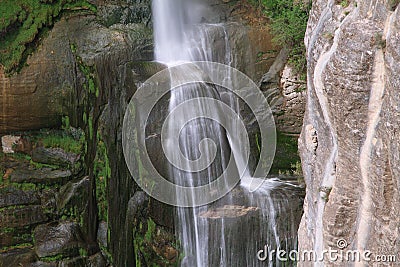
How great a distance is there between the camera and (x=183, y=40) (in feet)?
31.2

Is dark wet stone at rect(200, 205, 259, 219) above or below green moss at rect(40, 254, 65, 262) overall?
above

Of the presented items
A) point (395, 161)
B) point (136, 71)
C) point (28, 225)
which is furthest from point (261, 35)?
point (395, 161)

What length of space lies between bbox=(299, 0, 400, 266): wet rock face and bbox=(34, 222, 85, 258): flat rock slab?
16.8 feet

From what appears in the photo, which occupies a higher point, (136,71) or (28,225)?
(136,71)

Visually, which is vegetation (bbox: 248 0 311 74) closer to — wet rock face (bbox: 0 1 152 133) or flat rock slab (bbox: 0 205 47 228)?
wet rock face (bbox: 0 1 152 133)

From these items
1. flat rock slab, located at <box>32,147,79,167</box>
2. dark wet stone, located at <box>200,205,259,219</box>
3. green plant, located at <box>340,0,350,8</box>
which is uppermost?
green plant, located at <box>340,0,350,8</box>

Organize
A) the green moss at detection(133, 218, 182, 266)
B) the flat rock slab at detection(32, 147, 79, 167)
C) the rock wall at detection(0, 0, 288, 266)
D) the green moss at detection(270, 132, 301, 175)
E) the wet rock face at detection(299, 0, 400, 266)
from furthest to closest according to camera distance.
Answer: the flat rock slab at detection(32, 147, 79, 167) → the green moss at detection(270, 132, 301, 175) → the rock wall at detection(0, 0, 288, 266) → the green moss at detection(133, 218, 182, 266) → the wet rock face at detection(299, 0, 400, 266)

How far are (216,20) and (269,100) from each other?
1.98 meters

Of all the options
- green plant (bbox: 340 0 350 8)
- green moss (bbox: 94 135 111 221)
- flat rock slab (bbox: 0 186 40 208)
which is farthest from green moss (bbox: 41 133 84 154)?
green plant (bbox: 340 0 350 8)

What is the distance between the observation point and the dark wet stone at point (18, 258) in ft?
29.1

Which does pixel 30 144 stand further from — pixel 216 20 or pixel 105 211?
pixel 216 20

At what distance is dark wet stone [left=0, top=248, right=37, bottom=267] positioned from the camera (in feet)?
29.1

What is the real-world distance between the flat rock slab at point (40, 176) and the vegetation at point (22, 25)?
1798mm

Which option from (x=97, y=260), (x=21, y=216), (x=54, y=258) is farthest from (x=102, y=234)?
(x=21, y=216)
